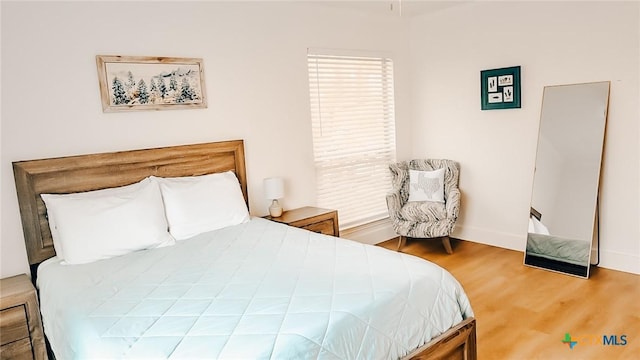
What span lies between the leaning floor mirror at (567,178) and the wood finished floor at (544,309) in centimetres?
19

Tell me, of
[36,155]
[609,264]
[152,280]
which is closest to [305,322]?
[152,280]

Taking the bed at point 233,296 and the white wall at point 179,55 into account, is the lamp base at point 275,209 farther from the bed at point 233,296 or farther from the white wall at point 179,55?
the bed at point 233,296

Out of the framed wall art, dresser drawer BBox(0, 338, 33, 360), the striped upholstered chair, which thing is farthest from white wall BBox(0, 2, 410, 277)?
the framed wall art

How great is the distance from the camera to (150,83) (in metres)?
3.12

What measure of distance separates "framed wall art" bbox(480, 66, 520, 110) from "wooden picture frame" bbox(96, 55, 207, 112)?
2.63m

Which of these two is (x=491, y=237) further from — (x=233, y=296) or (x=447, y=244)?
(x=233, y=296)

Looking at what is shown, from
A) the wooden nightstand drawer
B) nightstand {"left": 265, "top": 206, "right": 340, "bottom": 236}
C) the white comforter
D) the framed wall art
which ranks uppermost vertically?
the framed wall art

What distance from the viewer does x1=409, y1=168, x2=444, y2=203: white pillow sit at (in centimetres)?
437

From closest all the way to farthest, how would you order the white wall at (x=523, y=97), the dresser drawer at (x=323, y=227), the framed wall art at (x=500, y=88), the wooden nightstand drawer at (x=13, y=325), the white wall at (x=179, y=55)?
the wooden nightstand drawer at (x=13, y=325)
the white wall at (x=179, y=55)
the white wall at (x=523, y=97)
the dresser drawer at (x=323, y=227)
the framed wall art at (x=500, y=88)

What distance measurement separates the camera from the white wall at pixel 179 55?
2648mm

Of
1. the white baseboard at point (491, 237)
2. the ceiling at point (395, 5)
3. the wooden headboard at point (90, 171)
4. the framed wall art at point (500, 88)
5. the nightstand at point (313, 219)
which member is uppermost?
the ceiling at point (395, 5)

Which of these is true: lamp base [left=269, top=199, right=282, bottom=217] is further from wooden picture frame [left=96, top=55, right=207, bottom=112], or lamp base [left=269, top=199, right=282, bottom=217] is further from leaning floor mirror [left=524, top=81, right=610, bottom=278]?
leaning floor mirror [left=524, top=81, right=610, bottom=278]

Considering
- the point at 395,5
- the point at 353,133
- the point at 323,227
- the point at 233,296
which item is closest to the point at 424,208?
the point at 353,133

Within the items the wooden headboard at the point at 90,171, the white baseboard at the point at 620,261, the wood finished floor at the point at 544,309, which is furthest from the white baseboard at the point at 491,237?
the wooden headboard at the point at 90,171
